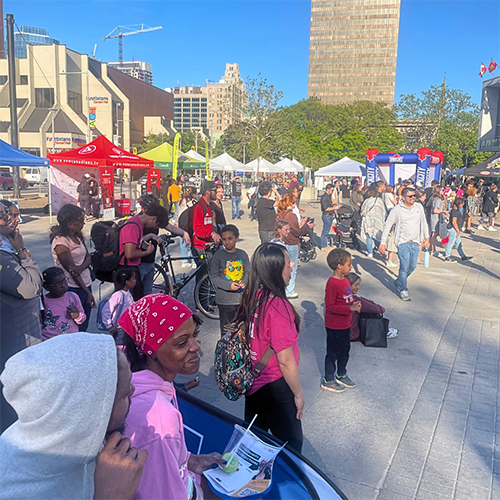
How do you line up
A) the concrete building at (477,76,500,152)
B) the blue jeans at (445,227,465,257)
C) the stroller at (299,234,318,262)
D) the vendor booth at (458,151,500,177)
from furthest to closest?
the concrete building at (477,76,500,152) → the vendor booth at (458,151,500,177) → the blue jeans at (445,227,465,257) → the stroller at (299,234,318,262)

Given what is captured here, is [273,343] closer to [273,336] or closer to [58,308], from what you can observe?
[273,336]

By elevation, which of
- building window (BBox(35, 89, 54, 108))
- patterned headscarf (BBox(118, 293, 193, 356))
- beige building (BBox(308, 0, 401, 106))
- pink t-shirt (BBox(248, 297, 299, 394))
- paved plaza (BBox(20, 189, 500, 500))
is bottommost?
paved plaza (BBox(20, 189, 500, 500))

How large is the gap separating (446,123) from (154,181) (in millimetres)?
49124

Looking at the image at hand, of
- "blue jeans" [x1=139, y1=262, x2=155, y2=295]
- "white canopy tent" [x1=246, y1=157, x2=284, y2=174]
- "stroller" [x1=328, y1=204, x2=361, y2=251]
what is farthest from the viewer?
"white canopy tent" [x1=246, y1=157, x2=284, y2=174]

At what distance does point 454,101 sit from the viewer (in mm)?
60094

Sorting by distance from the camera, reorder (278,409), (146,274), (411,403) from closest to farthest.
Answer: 1. (278,409)
2. (411,403)
3. (146,274)

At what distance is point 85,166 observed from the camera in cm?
1750

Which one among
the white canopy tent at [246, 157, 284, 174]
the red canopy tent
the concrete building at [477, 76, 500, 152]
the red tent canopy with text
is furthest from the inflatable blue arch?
the concrete building at [477, 76, 500, 152]

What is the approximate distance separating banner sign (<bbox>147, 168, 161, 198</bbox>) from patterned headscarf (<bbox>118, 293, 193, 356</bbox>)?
732 inches

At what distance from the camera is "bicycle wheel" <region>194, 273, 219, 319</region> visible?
22.3 feet

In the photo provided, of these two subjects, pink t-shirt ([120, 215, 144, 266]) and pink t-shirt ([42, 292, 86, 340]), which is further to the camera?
pink t-shirt ([120, 215, 144, 266])

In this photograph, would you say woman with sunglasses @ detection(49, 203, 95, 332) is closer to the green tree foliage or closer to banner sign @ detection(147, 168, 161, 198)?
banner sign @ detection(147, 168, 161, 198)

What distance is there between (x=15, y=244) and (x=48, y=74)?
212ft

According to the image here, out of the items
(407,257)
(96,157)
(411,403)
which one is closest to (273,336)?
(411,403)
